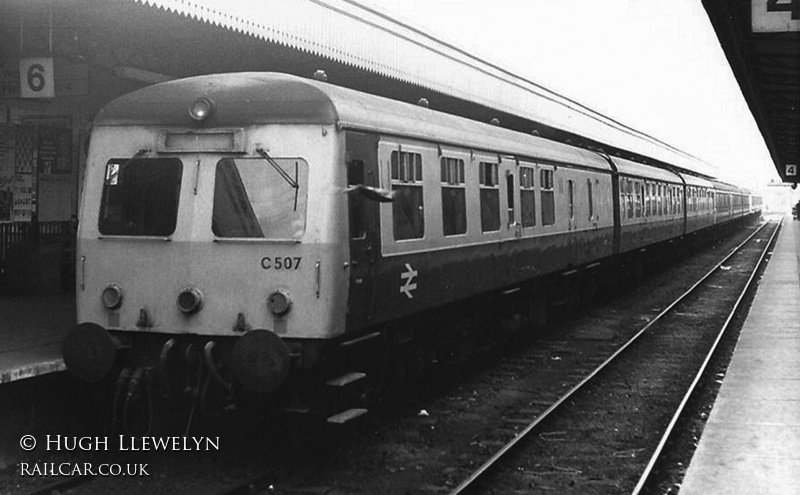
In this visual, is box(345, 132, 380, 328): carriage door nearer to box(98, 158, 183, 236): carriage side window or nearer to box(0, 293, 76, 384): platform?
box(98, 158, 183, 236): carriage side window

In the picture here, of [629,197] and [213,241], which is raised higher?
[629,197]

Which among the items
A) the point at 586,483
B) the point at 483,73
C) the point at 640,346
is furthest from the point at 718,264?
the point at 586,483

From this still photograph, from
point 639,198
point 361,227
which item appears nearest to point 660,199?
point 639,198

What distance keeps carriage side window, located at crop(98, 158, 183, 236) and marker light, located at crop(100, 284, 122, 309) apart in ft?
1.50

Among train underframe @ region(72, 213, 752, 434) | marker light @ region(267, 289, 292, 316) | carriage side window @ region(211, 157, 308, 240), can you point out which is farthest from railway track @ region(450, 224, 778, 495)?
carriage side window @ region(211, 157, 308, 240)

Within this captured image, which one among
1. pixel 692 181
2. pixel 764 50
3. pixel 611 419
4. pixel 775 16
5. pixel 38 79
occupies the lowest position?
pixel 611 419

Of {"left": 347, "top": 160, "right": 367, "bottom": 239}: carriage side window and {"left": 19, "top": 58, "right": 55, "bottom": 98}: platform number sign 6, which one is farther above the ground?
{"left": 19, "top": 58, "right": 55, "bottom": 98}: platform number sign 6

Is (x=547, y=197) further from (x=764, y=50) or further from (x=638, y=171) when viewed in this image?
(x=638, y=171)

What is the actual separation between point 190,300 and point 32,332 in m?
3.11

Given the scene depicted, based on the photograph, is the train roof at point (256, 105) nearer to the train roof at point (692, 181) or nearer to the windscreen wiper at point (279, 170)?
the windscreen wiper at point (279, 170)

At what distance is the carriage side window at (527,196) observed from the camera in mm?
12781

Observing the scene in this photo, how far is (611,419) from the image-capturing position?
33.6 ft

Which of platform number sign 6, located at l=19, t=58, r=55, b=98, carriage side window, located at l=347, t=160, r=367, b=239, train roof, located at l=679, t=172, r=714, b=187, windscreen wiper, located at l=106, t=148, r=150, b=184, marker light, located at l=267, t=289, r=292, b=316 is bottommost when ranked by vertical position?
marker light, located at l=267, t=289, r=292, b=316

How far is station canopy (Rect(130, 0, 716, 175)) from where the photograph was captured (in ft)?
35.1
